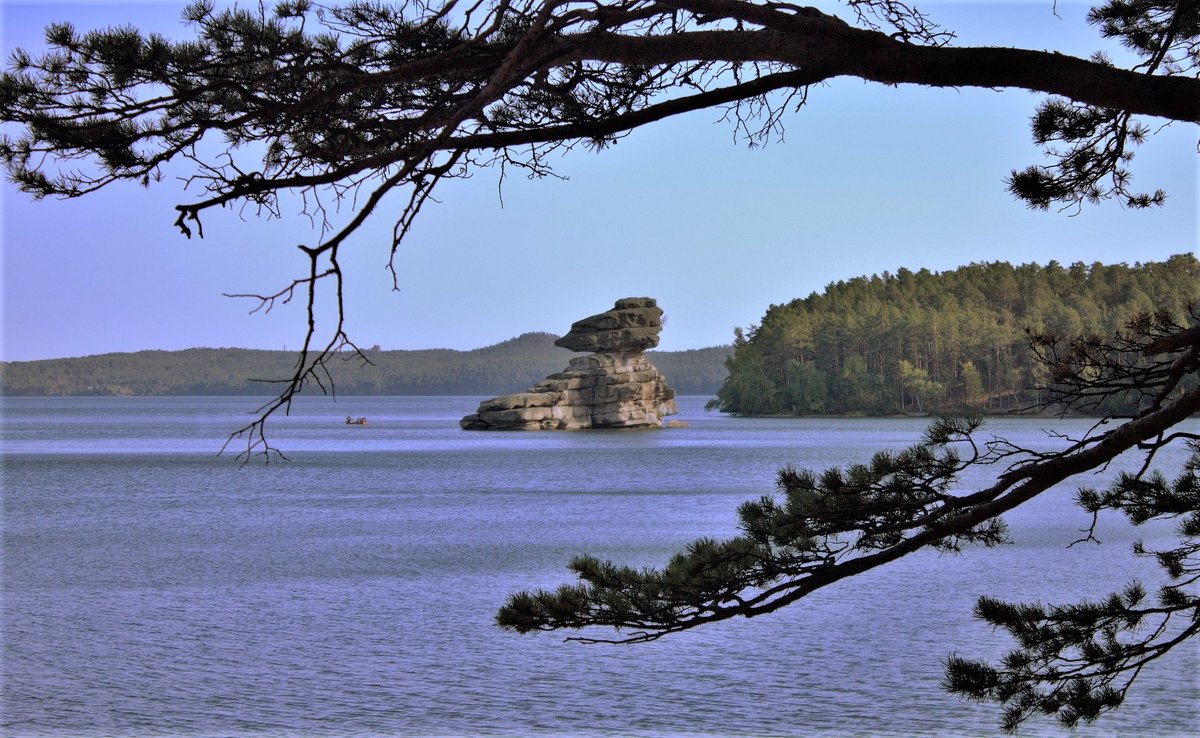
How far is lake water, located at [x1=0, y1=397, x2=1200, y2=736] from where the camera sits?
978 centimetres

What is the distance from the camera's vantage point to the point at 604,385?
2522 inches

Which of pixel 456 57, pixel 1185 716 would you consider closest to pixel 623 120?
pixel 456 57

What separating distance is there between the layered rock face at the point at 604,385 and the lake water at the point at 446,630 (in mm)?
30030

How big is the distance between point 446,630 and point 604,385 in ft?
167

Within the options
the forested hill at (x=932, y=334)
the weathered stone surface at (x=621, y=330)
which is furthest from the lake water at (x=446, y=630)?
the forested hill at (x=932, y=334)

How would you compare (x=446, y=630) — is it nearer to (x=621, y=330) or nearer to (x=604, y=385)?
(x=621, y=330)

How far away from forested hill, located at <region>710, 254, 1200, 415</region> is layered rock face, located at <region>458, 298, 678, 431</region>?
2556cm

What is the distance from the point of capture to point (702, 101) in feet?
15.0

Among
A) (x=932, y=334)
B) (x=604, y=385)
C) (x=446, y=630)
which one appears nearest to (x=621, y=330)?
(x=604, y=385)

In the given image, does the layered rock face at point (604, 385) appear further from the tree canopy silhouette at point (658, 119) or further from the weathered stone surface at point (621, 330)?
the tree canopy silhouette at point (658, 119)

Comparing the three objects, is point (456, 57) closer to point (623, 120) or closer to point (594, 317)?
point (623, 120)

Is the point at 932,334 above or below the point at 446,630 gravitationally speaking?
above

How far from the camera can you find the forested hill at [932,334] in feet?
Result: 278

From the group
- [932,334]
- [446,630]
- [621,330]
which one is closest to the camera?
[446,630]
